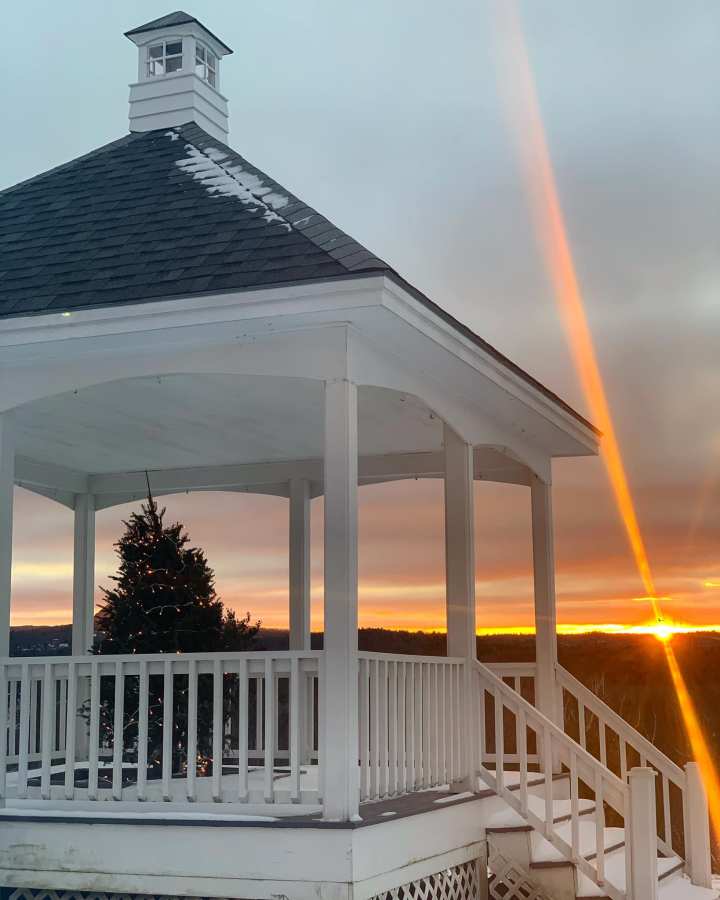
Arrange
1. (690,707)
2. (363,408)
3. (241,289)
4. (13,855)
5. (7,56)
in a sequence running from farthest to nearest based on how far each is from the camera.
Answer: (690,707)
(7,56)
(363,408)
(13,855)
(241,289)

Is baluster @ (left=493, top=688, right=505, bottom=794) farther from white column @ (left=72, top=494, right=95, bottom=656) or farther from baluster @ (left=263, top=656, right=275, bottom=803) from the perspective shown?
white column @ (left=72, top=494, right=95, bottom=656)

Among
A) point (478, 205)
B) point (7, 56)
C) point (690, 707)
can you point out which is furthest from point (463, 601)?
point (690, 707)

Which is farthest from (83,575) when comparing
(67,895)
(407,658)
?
(407,658)

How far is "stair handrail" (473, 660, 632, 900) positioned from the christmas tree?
2.23 metres

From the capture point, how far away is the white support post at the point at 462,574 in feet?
32.5

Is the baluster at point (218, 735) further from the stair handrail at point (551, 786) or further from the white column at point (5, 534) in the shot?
the stair handrail at point (551, 786)

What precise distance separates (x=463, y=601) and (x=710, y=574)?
50.9 ft

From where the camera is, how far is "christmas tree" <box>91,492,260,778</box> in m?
10.2

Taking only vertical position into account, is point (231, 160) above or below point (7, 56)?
below

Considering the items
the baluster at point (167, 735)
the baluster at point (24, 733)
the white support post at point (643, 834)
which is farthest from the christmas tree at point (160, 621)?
the white support post at point (643, 834)

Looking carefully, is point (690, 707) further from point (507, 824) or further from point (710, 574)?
point (507, 824)

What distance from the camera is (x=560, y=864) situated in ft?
31.9

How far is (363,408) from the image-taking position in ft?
35.3

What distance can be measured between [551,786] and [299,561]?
478cm
